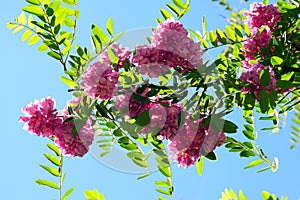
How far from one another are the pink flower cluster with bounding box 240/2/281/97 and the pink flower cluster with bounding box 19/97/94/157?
68 cm

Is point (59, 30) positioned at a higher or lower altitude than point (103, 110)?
higher

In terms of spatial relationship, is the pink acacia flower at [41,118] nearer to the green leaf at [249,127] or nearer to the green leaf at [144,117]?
the green leaf at [144,117]

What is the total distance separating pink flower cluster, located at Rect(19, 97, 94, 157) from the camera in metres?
1.95

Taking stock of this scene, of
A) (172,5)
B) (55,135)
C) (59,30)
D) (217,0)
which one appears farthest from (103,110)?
(217,0)

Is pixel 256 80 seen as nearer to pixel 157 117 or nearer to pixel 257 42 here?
pixel 257 42

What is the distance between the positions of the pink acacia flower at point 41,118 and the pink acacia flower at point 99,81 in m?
0.20

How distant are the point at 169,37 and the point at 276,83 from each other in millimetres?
456

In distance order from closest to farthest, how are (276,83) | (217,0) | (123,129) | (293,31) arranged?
(276,83)
(123,129)
(293,31)
(217,0)

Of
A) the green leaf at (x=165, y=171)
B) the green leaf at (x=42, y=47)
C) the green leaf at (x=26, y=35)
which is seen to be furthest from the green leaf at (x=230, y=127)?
the green leaf at (x=26, y=35)

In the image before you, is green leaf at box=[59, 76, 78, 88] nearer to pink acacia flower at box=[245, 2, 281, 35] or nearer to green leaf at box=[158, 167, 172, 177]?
green leaf at box=[158, 167, 172, 177]

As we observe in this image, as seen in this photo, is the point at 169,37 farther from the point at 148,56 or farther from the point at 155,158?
the point at 155,158

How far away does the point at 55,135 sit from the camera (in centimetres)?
196

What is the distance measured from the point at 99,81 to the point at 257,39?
74 centimetres

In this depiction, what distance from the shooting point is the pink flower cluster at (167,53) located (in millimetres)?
1866
